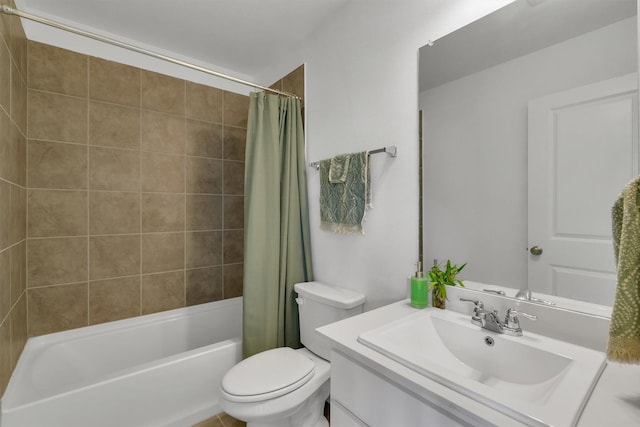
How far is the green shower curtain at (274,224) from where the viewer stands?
176cm

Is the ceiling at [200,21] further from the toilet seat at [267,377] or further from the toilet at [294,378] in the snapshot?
the toilet seat at [267,377]

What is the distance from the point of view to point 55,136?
5.80 ft

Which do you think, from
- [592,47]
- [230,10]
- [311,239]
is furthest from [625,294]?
[230,10]

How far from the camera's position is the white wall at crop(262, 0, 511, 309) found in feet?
4.35

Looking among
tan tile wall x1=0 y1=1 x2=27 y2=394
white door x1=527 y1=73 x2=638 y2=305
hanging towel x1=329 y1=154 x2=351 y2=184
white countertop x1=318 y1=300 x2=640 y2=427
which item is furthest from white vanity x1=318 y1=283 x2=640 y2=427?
tan tile wall x1=0 y1=1 x2=27 y2=394

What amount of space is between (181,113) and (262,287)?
4.82 feet

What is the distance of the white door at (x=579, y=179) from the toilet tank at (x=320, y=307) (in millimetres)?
809

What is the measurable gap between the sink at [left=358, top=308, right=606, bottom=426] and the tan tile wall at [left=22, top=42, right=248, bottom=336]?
1777 millimetres

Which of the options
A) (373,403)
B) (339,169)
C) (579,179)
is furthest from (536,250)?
(339,169)

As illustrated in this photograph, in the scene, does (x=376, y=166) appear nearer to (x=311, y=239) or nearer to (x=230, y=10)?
(x=311, y=239)

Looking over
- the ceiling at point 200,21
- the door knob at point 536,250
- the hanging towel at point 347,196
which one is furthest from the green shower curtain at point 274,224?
the door knob at point 536,250

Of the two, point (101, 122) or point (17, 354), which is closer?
point (17, 354)

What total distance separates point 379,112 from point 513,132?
2.07 feet

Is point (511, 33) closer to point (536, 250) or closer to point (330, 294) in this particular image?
point (536, 250)
